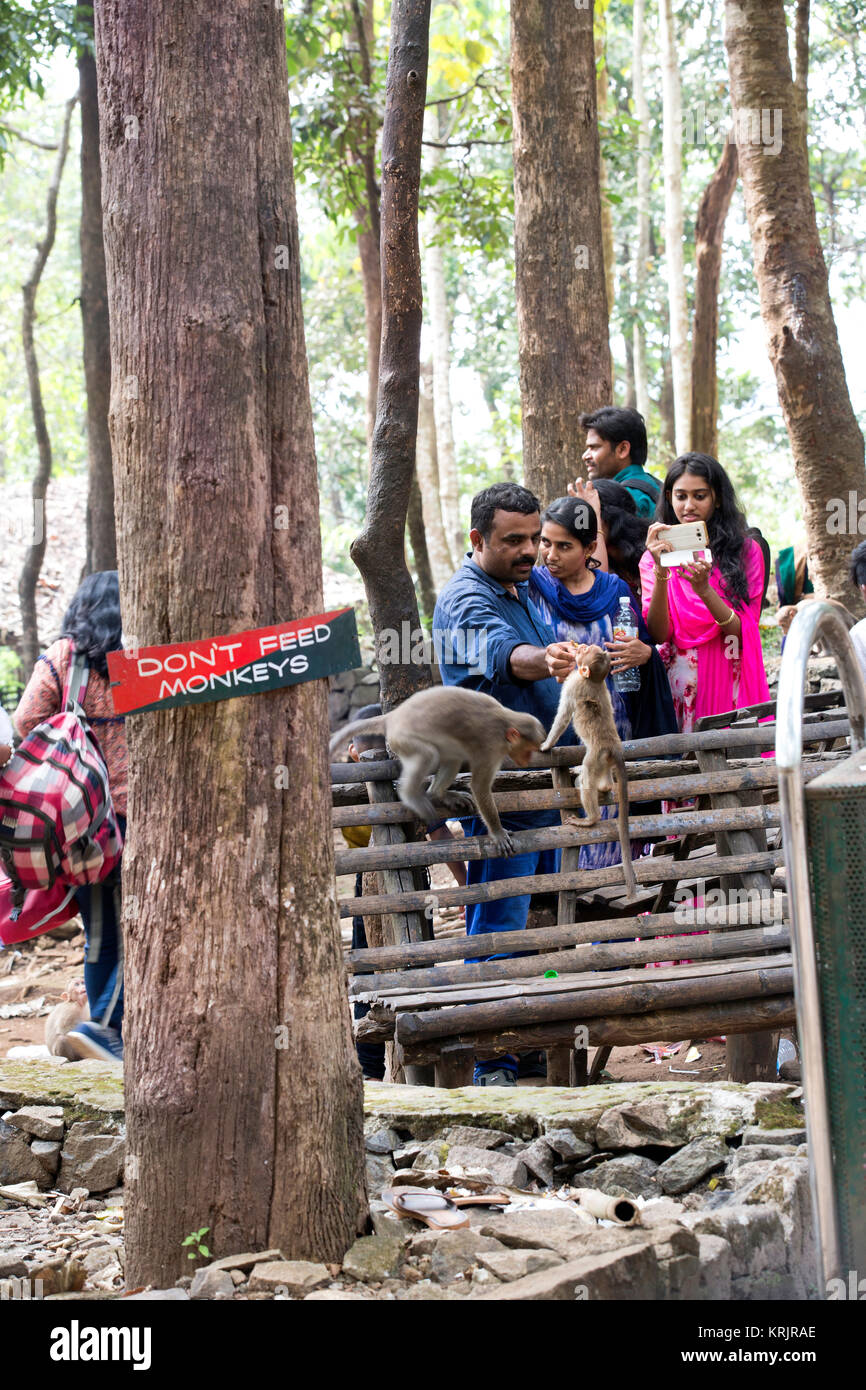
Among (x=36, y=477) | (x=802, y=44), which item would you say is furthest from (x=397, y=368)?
(x=36, y=477)

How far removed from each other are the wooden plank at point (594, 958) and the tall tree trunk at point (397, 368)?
161 centimetres

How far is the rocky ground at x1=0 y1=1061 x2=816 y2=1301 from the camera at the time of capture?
2.62 m

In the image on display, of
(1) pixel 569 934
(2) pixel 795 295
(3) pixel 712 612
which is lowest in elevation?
(1) pixel 569 934

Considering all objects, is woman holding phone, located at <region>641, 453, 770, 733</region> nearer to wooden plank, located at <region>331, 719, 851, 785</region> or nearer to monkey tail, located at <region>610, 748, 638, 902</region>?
wooden plank, located at <region>331, 719, 851, 785</region>

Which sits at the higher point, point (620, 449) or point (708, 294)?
point (708, 294)

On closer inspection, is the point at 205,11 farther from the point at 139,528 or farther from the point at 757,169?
the point at 757,169

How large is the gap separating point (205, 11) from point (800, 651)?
6.38 ft

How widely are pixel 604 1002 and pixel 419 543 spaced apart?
21.0ft

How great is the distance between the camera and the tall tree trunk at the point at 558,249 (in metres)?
7.01

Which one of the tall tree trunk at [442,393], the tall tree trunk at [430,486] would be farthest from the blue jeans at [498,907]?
the tall tree trunk at [442,393]

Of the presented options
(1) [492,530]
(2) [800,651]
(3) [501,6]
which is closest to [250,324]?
(2) [800,651]

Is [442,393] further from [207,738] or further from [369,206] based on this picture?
[207,738]

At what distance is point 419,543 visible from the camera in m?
9.86

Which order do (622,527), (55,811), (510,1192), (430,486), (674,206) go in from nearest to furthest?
(510,1192)
(55,811)
(622,527)
(674,206)
(430,486)
